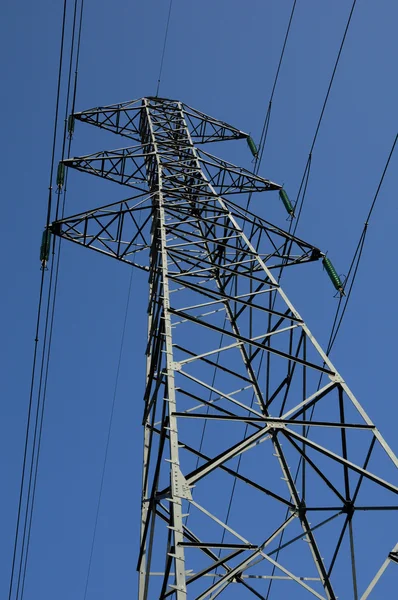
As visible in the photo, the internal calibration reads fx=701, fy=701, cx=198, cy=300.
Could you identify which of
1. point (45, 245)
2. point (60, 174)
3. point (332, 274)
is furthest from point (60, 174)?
point (332, 274)

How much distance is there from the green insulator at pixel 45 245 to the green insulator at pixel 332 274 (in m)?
5.27

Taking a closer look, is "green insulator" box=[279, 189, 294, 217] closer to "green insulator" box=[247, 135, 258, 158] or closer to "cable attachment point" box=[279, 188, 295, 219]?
"cable attachment point" box=[279, 188, 295, 219]

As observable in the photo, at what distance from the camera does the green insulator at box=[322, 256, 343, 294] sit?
42.4 ft

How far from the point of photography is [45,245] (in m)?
13.5

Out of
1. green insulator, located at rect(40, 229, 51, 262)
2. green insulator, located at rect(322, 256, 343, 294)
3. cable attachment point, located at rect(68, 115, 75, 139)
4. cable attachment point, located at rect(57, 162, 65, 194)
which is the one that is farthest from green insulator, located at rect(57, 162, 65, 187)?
green insulator, located at rect(322, 256, 343, 294)

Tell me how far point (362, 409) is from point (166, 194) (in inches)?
266

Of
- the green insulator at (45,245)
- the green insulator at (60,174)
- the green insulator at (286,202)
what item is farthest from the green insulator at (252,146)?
the green insulator at (45,245)

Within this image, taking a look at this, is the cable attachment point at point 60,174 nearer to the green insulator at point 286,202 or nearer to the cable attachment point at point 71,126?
the cable attachment point at point 71,126

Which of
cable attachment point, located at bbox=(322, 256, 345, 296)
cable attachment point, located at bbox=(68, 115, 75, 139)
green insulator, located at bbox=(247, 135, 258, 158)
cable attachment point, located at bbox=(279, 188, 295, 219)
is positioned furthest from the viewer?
green insulator, located at bbox=(247, 135, 258, 158)

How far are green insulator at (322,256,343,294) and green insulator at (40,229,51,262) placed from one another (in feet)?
17.3

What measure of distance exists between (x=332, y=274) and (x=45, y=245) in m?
5.48

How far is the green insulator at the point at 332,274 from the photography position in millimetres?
12930

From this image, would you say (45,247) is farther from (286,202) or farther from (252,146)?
(252,146)

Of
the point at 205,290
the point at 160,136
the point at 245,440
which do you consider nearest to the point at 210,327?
the point at 205,290
